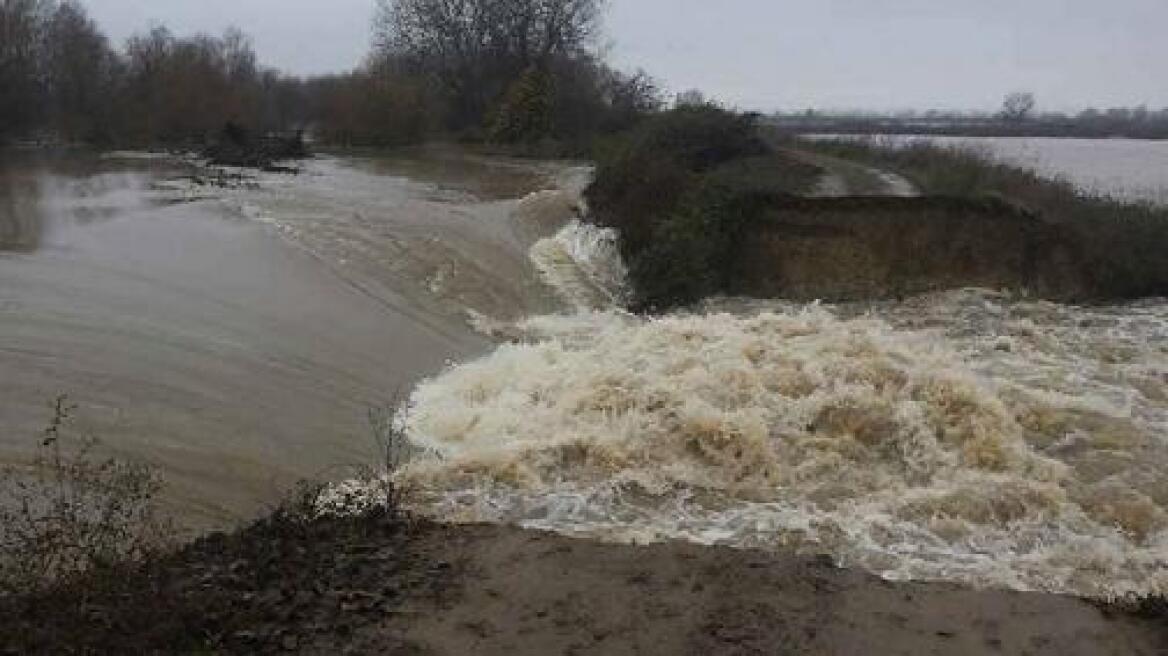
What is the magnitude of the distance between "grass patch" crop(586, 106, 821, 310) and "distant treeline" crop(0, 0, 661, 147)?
16283mm

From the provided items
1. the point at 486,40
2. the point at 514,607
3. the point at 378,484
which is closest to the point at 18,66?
the point at 486,40

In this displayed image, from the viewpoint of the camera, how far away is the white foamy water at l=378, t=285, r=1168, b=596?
8195 mm

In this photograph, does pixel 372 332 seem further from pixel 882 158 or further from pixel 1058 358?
pixel 882 158

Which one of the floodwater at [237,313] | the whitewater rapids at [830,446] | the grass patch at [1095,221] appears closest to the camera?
the whitewater rapids at [830,446]

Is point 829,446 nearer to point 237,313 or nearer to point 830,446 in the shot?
point 830,446

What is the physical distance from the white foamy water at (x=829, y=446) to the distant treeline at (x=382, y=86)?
91.0 feet

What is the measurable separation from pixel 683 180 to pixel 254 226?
285 inches

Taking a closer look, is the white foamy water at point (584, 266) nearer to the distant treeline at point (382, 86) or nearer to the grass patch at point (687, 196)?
the grass patch at point (687, 196)

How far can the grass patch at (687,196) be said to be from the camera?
16547mm

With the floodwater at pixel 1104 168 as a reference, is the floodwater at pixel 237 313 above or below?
below

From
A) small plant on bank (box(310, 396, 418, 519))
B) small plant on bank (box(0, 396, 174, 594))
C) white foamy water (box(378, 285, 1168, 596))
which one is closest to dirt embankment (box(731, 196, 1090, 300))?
white foamy water (box(378, 285, 1168, 596))

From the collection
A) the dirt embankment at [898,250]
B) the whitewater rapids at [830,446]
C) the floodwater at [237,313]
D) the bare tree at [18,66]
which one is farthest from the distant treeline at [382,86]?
the whitewater rapids at [830,446]

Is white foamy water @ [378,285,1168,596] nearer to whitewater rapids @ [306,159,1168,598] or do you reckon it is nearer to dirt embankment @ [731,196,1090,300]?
whitewater rapids @ [306,159,1168,598]

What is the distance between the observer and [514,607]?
6727 mm
